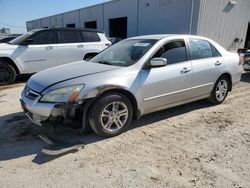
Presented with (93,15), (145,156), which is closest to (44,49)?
(145,156)

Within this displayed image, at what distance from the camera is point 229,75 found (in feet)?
18.3

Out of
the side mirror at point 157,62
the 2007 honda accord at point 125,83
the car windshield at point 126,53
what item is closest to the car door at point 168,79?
the 2007 honda accord at point 125,83

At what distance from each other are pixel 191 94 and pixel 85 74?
7.33 feet

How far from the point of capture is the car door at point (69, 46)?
841 cm

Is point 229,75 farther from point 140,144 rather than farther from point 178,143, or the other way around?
point 140,144

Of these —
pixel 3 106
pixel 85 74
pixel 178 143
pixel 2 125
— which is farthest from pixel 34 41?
pixel 178 143

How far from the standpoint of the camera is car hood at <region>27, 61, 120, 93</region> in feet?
12.1

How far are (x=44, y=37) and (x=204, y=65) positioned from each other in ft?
18.4

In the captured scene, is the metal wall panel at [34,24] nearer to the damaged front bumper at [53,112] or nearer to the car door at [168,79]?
the car door at [168,79]

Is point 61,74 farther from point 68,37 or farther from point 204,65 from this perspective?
point 68,37

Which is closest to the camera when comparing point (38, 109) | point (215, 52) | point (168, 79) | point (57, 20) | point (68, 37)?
point (38, 109)

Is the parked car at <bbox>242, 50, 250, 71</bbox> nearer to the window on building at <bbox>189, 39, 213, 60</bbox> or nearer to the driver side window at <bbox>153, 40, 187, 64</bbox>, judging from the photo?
the window on building at <bbox>189, 39, 213, 60</bbox>

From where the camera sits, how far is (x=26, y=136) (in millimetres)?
3932

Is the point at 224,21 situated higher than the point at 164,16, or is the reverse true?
the point at 164,16
